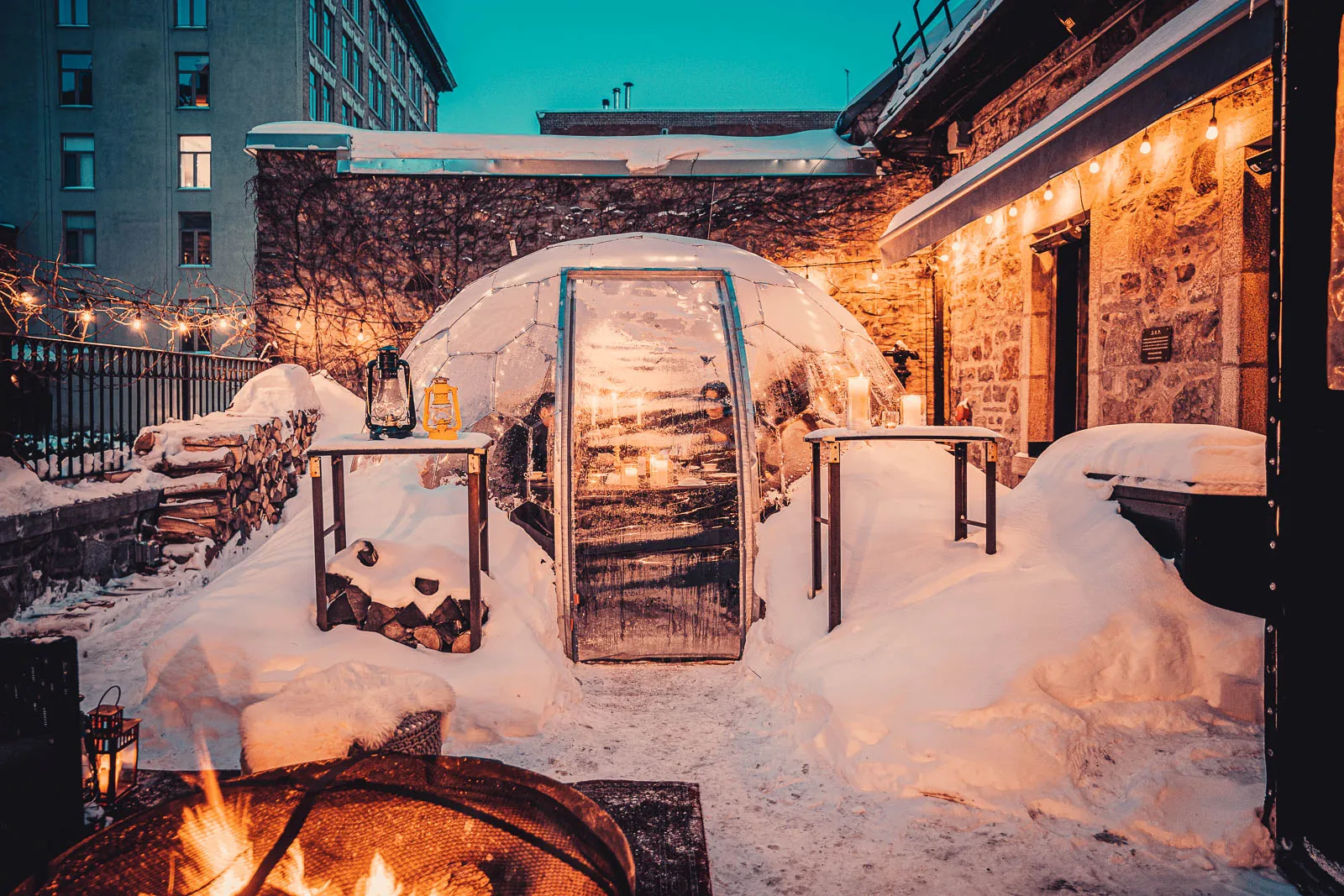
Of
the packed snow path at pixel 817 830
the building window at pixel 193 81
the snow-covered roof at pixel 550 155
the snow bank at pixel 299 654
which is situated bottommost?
the packed snow path at pixel 817 830

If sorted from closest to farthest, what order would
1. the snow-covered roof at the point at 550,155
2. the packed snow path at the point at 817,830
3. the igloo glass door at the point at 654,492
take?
the packed snow path at the point at 817,830 → the igloo glass door at the point at 654,492 → the snow-covered roof at the point at 550,155

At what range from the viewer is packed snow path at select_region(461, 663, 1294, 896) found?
2.27 metres

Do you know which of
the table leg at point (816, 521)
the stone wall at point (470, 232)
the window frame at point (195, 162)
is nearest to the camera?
the table leg at point (816, 521)

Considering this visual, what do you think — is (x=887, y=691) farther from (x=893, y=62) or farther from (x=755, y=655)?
(x=893, y=62)

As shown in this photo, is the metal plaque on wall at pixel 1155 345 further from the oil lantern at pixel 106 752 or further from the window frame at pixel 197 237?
the window frame at pixel 197 237

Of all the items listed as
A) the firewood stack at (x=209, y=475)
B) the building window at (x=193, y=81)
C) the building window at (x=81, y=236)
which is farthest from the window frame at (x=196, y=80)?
the firewood stack at (x=209, y=475)

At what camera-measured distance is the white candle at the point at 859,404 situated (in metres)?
3.99

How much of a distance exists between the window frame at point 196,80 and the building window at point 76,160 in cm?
284

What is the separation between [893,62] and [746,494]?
669 centimetres

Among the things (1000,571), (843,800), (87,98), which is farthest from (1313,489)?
(87,98)

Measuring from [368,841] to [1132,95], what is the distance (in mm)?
5106

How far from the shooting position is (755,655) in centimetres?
432

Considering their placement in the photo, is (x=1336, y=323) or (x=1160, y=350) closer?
(x=1336, y=323)

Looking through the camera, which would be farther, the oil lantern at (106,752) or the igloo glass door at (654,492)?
the igloo glass door at (654,492)
